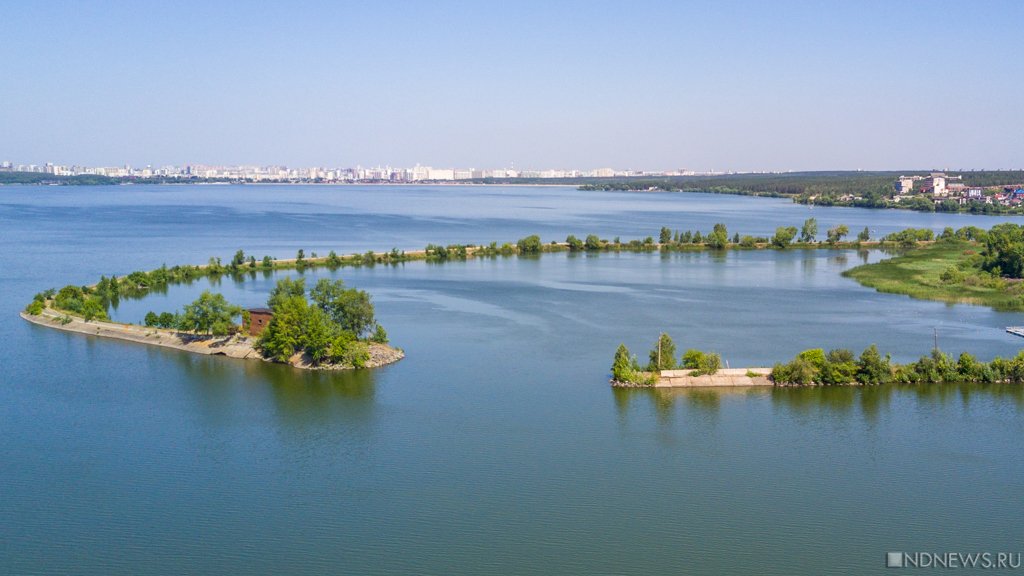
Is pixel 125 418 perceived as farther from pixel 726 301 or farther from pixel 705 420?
pixel 726 301

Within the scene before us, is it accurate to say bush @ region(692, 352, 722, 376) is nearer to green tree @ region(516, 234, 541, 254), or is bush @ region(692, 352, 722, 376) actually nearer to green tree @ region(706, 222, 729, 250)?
green tree @ region(516, 234, 541, 254)

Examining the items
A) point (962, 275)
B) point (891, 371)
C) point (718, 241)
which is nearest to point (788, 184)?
point (718, 241)

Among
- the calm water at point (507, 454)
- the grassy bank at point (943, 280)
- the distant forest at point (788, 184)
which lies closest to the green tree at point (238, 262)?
the calm water at point (507, 454)

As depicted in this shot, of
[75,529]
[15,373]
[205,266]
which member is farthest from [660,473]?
[205,266]

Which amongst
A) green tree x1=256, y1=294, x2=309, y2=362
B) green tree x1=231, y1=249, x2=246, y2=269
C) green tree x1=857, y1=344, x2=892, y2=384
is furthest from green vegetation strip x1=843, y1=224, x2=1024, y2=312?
green tree x1=231, y1=249, x2=246, y2=269

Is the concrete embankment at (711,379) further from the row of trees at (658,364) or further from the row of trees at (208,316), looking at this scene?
the row of trees at (208,316)
